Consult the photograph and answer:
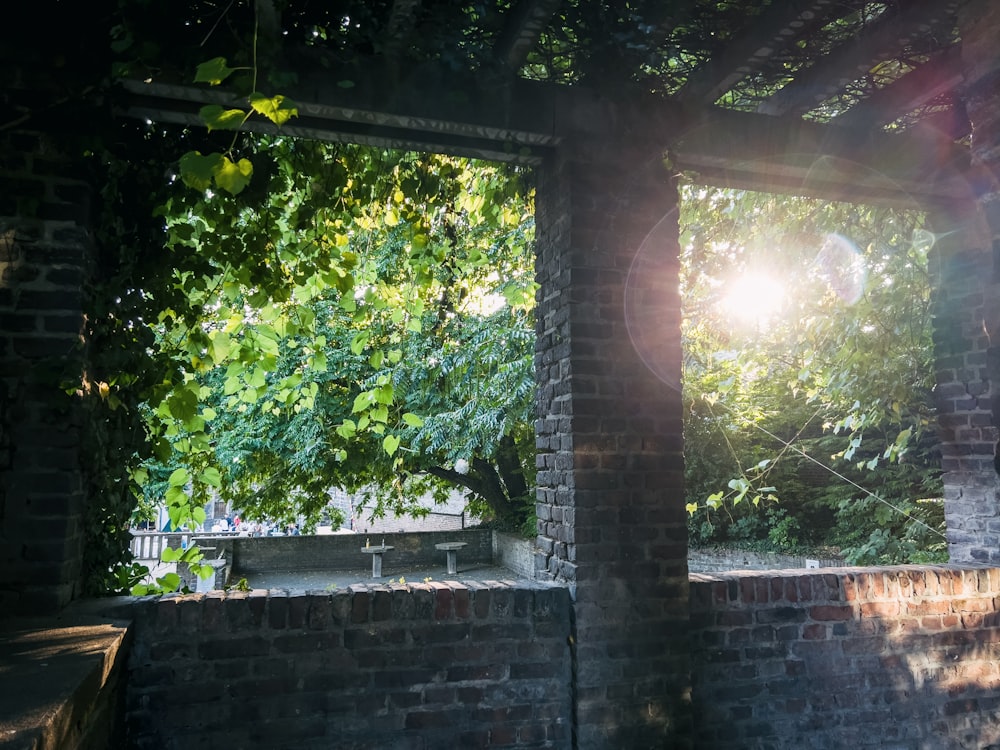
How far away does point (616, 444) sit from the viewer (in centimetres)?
308

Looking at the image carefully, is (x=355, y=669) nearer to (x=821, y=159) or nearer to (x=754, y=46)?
(x=754, y=46)

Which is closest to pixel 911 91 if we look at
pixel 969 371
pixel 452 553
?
pixel 969 371

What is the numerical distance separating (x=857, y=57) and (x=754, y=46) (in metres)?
0.60

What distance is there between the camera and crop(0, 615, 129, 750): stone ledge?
1.53m

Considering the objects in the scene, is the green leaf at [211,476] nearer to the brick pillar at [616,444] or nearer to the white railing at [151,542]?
the brick pillar at [616,444]

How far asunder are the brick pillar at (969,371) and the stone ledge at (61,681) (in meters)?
3.99

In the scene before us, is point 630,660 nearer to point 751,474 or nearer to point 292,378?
point 292,378

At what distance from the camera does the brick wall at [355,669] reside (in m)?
2.58

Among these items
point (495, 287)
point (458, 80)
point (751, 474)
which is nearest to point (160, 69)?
point (458, 80)

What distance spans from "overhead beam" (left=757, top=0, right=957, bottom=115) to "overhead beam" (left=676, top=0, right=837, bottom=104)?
0.27 meters

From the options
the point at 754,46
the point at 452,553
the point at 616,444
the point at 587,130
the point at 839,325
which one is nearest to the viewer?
the point at 754,46

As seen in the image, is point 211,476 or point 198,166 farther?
point 211,476

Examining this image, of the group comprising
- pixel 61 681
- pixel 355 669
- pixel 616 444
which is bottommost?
pixel 355 669

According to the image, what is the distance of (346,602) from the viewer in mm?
2744
